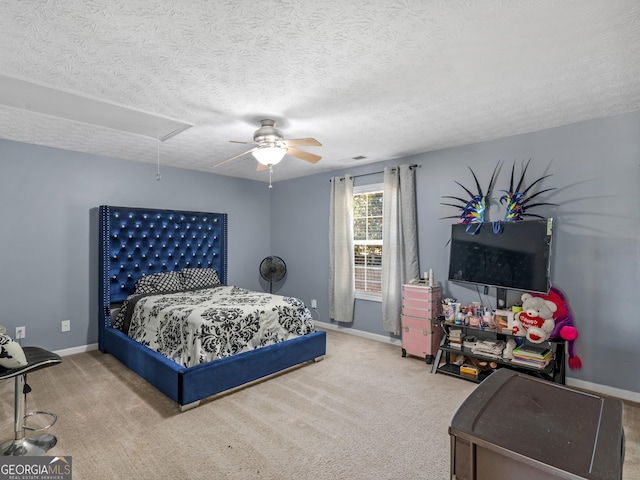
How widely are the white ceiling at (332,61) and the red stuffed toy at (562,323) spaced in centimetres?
155

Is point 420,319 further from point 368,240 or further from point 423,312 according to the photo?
point 368,240

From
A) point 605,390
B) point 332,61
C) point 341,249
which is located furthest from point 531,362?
point 332,61

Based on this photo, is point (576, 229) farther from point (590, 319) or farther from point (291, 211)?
point (291, 211)

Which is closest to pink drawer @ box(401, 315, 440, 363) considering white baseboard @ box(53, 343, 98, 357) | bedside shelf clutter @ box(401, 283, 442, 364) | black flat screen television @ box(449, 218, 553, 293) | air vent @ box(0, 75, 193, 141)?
bedside shelf clutter @ box(401, 283, 442, 364)

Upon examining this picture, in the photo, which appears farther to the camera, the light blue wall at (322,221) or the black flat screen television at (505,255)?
the black flat screen television at (505,255)

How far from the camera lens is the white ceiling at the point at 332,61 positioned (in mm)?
1572

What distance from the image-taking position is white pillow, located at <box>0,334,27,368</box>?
6.36 feet

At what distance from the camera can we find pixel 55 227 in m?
3.83

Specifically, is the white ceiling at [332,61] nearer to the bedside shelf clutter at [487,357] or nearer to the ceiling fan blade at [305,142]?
the ceiling fan blade at [305,142]

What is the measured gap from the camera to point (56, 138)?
137 inches

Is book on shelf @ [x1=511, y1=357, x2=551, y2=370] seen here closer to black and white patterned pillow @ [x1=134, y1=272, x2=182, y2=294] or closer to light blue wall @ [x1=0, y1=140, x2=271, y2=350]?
black and white patterned pillow @ [x1=134, y1=272, x2=182, y2=294]

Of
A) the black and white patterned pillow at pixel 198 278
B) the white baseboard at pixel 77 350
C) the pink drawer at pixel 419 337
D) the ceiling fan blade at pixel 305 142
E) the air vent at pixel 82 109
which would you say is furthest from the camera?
the black and white patterned pillow at pixel 198 278

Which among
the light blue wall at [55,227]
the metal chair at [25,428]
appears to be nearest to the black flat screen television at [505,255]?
the metal chair at [25,428]

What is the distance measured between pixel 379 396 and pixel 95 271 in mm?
3545
